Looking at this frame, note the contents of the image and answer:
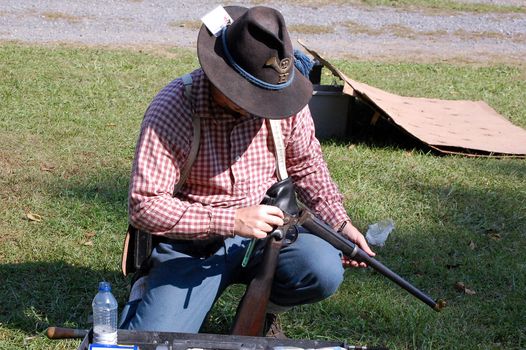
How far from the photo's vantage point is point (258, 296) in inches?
112

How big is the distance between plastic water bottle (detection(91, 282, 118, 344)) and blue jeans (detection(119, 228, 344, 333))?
27 cm

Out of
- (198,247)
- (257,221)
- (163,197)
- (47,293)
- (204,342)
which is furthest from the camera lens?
(47,293)

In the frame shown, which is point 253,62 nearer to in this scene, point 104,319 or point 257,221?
point 257,221

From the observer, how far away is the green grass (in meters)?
3.70

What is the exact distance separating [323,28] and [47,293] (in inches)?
357

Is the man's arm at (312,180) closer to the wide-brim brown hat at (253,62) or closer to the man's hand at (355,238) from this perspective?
the man's hand at (355,238)

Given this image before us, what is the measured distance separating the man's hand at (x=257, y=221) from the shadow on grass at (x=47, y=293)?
46.7 inches

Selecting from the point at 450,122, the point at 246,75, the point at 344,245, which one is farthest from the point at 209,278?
the point at 450,122

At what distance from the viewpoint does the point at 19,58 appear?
338 inches

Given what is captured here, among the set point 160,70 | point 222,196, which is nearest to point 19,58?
point 160,70

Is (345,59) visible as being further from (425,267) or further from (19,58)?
(425,267)

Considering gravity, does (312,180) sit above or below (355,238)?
above

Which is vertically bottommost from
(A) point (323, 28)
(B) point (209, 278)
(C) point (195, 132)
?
(A) point (323, 28)

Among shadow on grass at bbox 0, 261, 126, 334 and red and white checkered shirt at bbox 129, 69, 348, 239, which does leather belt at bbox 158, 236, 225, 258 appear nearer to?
red and white checkered shirt at bbox 129, 69, 348, 239
